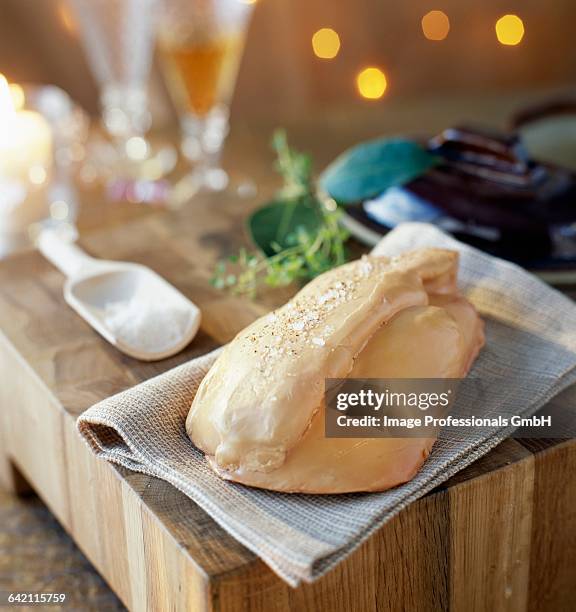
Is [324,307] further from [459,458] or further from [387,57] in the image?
[387,57]

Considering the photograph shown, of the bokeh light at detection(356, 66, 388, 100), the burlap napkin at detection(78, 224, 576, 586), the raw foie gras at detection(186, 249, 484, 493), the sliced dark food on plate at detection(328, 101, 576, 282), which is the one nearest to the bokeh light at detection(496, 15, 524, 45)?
the bokeh light at detection(356, 66, 388, 100)

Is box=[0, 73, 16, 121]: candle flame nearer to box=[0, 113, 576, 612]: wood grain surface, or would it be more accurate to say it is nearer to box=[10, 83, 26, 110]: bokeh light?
box=[10, 83, 26, 110]: bokeh light

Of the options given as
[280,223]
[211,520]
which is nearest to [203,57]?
[280,223]

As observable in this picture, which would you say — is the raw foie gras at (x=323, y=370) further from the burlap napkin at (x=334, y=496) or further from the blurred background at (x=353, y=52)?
the blurred background at (x=353, y=52)

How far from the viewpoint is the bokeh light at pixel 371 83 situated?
6.31 ft

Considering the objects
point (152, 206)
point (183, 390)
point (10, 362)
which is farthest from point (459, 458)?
point (152, 206)

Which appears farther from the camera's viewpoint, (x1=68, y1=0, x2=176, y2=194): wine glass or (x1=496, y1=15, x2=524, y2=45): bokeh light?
(x1=496, y1=15, x2=524, y2=45): bokeh light

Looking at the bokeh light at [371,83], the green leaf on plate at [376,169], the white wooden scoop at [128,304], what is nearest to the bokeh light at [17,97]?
the white wooden scoop at [128,304]

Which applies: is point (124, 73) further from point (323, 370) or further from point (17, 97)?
point (323, 370)

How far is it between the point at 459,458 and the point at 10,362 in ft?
1.35

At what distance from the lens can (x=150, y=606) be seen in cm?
68

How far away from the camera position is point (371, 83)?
1.97 meters

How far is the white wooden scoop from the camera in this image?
83cm

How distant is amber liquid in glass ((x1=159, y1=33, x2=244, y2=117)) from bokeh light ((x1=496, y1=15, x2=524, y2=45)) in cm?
Answer: 69
